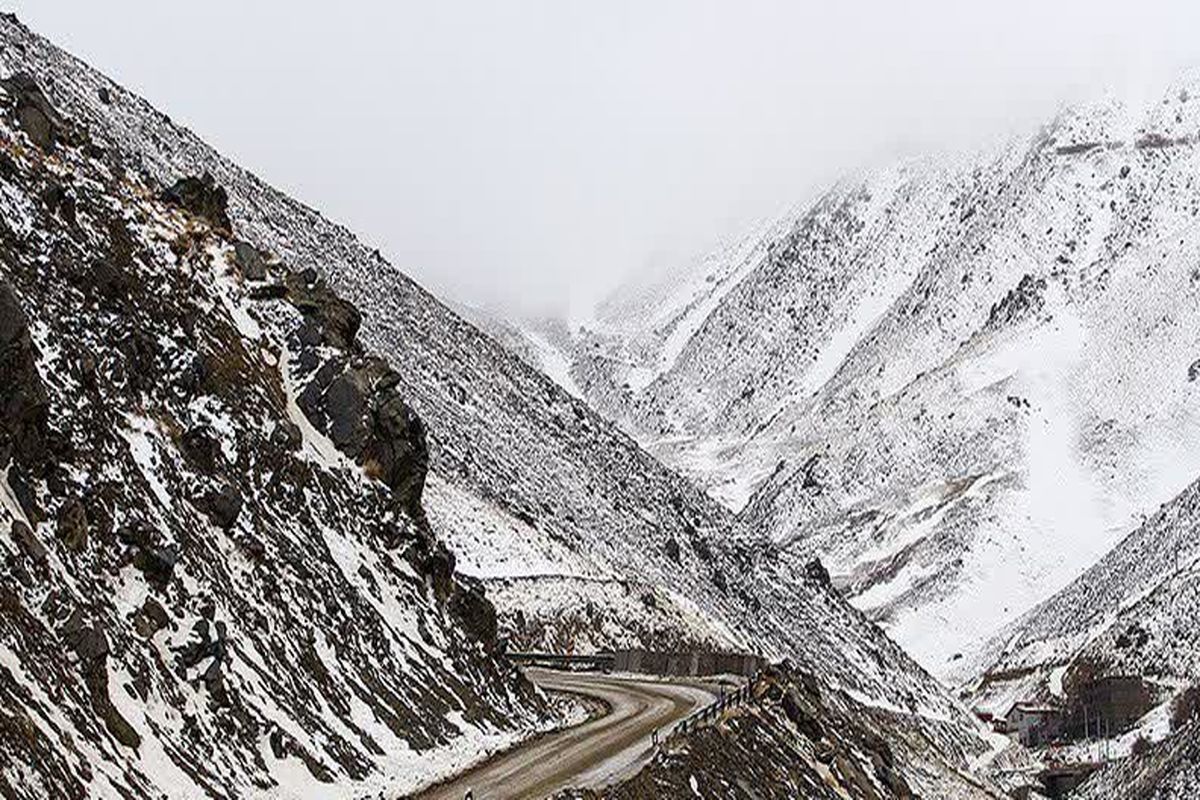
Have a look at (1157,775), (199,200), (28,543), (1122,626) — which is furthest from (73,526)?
(1122,626)

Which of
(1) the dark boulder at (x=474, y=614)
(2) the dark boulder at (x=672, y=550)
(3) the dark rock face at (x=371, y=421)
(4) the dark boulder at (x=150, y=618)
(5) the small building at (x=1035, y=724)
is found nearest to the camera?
(4) the dark boulder at (x=150, y=618)

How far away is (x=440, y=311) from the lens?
133375 mm

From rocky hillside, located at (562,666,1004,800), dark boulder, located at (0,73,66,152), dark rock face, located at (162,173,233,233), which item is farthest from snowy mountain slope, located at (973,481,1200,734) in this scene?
dark boulder, located at (0,73,66,152)

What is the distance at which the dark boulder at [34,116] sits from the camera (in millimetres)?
40469

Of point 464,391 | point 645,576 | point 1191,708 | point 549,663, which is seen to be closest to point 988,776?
point 1191,708

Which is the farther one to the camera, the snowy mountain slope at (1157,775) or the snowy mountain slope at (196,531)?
the snowy mountain slope at (1157,775)

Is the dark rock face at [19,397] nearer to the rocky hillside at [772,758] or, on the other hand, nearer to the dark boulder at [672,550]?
the rocky hillside at [772,758]

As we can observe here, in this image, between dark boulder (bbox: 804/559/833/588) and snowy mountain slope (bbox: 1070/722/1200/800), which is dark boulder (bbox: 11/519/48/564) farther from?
dark boulder (bbox: 804/559/833/588)

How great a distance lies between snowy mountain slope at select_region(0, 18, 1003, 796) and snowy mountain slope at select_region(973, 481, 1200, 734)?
1781cm

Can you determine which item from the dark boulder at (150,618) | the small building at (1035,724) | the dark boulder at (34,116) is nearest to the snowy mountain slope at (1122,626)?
the small building at (1035,724)

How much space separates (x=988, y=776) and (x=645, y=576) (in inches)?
1202

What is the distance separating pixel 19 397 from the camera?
26.4 metres

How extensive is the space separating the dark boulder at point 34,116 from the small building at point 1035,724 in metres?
103

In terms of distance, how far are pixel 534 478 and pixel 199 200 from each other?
165ft
